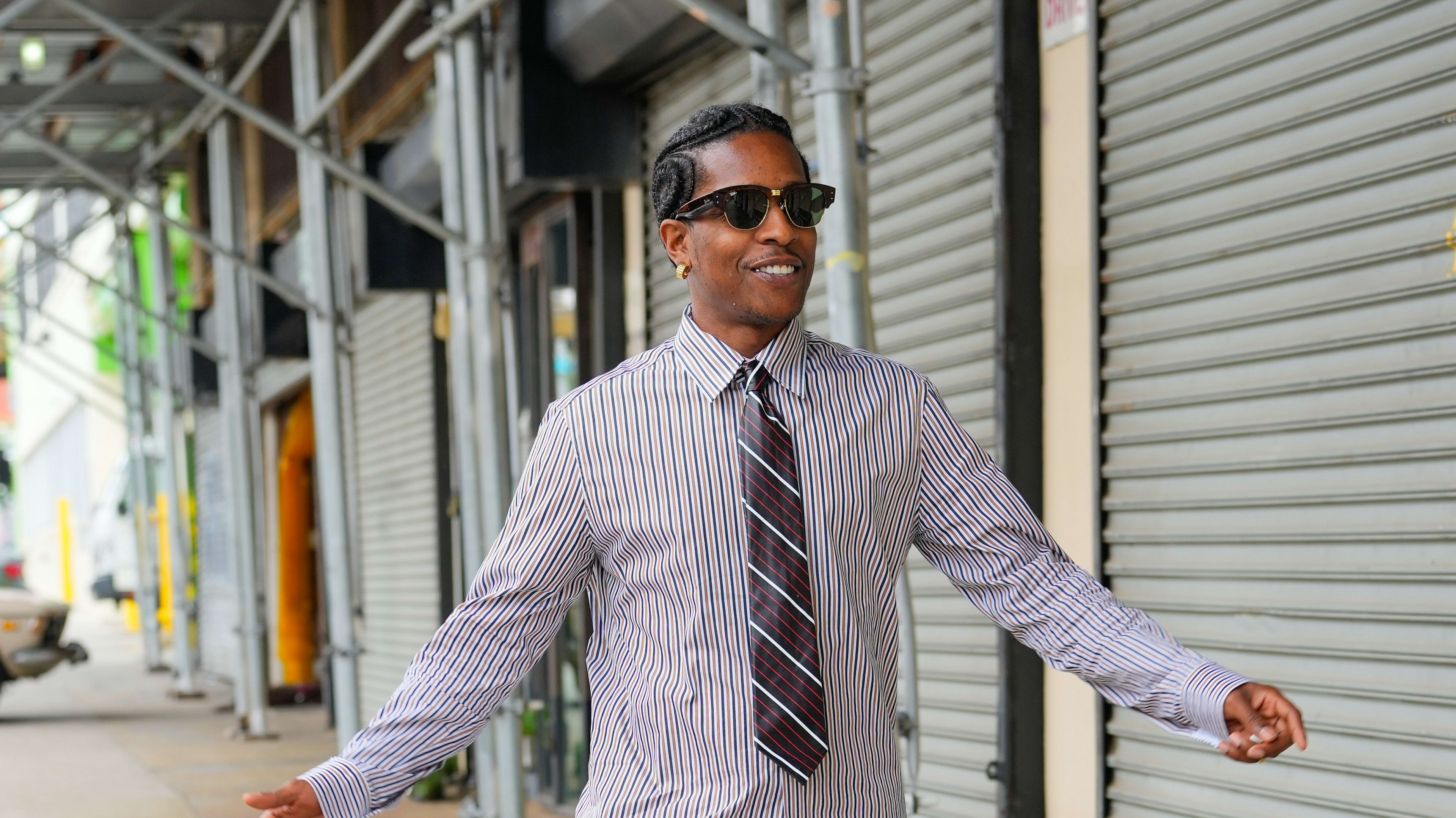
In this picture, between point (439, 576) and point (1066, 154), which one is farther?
point (439, 576)

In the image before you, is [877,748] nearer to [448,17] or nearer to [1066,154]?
[1066,154]

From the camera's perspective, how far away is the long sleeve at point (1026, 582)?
2438 mm

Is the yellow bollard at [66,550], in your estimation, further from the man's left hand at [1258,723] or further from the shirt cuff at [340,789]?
the man's left hand at [1258,723]

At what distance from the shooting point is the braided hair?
2.49m

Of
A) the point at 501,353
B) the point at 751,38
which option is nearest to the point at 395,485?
the point at 501,353

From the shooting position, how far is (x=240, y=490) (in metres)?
13.9

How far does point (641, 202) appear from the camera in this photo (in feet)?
28.2

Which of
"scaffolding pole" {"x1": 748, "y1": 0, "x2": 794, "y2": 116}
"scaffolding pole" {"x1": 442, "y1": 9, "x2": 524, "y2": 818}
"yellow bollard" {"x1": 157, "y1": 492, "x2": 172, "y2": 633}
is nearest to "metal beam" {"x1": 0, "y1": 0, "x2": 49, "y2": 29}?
"scaffolding pole" {"x1": 442, "y1": 9, "x2": 524, "y2": 818}

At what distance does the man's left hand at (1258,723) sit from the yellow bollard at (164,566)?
20.8 metres

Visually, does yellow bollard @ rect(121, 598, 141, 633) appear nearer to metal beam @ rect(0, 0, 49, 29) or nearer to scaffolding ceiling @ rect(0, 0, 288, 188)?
scaffolding ceiling @ rect(0, 0, 288, 188)

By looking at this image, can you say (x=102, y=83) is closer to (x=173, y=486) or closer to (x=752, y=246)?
(x=173, y=486)

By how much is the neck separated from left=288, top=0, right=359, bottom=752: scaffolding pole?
7705 mm

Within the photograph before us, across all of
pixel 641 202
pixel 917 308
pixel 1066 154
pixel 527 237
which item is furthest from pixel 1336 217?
pixel 527 237

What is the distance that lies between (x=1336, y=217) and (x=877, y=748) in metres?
2.27
